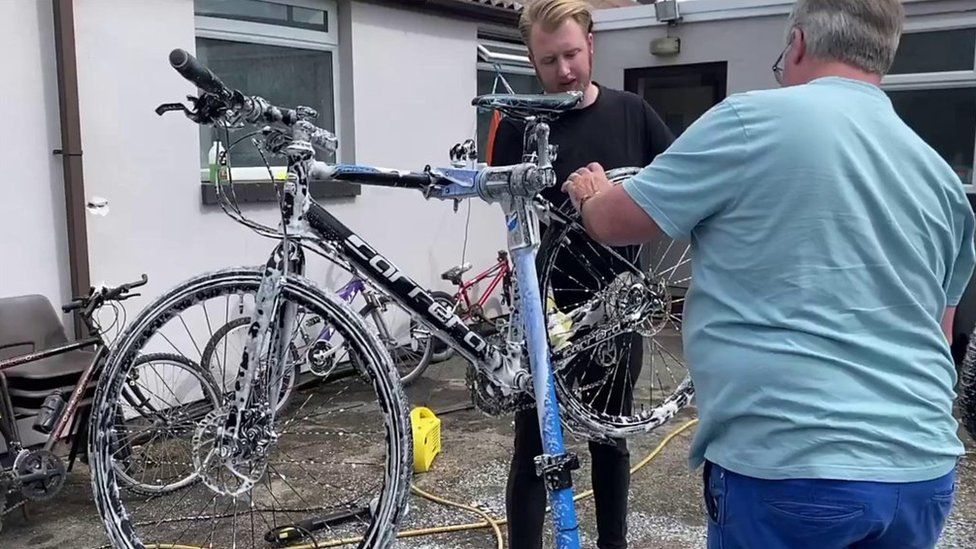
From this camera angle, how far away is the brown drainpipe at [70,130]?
4.21 metres

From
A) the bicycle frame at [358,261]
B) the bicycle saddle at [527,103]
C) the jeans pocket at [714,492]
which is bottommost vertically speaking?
the jeans pocket at [714,492]

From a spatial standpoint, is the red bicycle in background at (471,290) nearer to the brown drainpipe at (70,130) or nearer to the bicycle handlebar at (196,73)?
the brown drainpipe at (70,130)

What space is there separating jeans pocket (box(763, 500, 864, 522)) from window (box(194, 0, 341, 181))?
4.19 metres

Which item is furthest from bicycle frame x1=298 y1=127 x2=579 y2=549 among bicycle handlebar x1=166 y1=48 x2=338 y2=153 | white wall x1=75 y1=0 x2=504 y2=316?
white wall x1=75 y1=0 x2=504 y2=316

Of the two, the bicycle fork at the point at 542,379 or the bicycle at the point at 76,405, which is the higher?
the bicycle fork at the point at 542,379

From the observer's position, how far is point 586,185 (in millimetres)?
1843

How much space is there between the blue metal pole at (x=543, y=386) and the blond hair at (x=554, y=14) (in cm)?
70

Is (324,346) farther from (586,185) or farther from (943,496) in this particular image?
(943,496)

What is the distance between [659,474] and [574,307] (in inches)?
70.7

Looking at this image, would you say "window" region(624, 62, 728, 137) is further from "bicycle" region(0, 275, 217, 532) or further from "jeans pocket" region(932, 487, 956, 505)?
"jeans pocket" region(932, 487, 956, 505)

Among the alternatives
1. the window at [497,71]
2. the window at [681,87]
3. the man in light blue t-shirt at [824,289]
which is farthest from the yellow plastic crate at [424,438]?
the window at [681,87]

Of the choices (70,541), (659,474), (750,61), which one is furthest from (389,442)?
(750,61)

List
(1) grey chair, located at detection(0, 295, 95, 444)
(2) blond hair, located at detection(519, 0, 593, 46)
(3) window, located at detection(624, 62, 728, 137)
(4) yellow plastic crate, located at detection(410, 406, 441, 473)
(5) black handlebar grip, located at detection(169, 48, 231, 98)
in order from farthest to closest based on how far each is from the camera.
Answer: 1. (3) window, located at detection(624, 62, 728, 137)
2. (4) yellow plastic crate, located at detection(410, 406, 441, 473)
3. (1) grey chair, located at detection(0, 295, 95, 444)
4. (2) blond hair, located at detection(519, 0, 593, 46)
5. (5) black handlebar grip, located at detection(169, 48, 231, 98)

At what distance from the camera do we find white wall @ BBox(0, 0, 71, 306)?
13.6 ft
